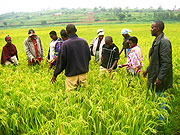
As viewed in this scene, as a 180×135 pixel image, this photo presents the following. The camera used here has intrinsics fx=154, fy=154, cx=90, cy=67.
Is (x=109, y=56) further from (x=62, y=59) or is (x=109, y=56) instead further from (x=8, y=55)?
(x=8, y=55)

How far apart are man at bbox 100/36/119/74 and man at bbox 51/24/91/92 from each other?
111 centimetres

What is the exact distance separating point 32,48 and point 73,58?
3.35 metres

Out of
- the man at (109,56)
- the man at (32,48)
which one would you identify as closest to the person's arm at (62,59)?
the man at (109,56)

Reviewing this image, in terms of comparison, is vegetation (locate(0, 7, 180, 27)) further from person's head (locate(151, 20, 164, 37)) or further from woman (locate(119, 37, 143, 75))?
person's head (locate(151, 20, 164, 37))

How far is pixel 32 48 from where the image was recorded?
6.01 m

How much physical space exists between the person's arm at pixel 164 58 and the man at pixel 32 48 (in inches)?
183

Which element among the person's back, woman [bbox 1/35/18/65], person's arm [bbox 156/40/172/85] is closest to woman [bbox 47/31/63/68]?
woman [bbox 1/35/18/65]

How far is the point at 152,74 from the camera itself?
307cm

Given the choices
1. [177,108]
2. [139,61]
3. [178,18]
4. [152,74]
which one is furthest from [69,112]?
[178,18]

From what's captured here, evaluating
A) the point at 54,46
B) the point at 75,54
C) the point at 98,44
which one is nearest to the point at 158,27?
the point at 75,54

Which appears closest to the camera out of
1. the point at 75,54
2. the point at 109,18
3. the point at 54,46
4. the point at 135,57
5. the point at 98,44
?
the point at 75,54

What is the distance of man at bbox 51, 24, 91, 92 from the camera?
10.6 feet

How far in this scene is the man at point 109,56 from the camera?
4435mm

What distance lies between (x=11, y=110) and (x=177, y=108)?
3.60m
